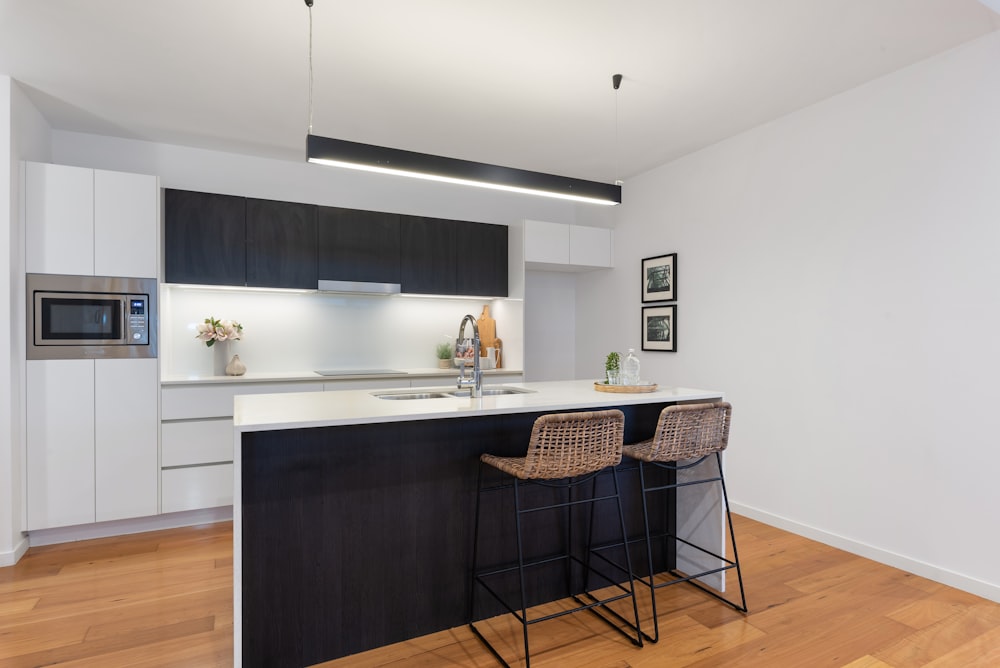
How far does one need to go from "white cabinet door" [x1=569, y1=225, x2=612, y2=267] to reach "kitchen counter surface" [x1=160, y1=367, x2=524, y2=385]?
119 cm

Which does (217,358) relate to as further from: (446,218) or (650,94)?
(650,94)

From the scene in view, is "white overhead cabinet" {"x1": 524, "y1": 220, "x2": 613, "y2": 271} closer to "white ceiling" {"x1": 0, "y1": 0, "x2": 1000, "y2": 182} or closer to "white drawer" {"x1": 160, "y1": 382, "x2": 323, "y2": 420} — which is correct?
"white ceiling" {"x1": 0, "y1": 0, "x2": 1000, "y2": 182}

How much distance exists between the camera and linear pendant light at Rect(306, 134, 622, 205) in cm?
248

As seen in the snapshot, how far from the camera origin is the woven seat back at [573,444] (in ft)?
6.93

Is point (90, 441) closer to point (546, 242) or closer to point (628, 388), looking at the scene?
point (628, 388)

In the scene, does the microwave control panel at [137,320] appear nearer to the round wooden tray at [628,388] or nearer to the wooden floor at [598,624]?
the wooden floor at [598,624]

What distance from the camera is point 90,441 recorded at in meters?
3.43

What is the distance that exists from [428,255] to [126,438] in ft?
8.16

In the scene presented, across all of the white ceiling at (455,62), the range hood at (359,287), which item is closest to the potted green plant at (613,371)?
the white ceiling at (455,62)

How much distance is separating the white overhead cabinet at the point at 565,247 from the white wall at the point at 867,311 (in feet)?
3.09

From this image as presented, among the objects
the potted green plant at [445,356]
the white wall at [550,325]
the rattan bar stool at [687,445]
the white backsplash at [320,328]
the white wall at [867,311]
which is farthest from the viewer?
the white wall at [550,325]

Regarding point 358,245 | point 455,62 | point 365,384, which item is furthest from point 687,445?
point 358,245

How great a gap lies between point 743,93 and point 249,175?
Answer: 358cm

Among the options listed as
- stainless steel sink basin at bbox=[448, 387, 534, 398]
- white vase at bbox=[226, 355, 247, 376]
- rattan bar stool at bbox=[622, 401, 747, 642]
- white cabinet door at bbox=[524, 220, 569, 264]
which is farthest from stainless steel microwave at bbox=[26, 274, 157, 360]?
rattan bar stool at bbox=[622, 401, 747, 642]
